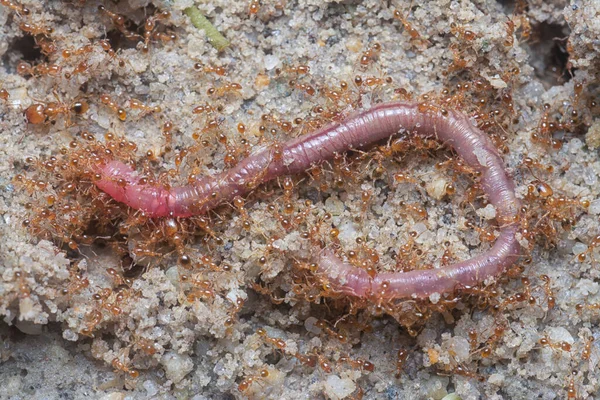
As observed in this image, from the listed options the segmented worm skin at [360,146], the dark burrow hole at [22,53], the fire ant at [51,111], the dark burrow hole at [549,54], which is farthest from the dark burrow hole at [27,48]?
the dark burrow hole at [549,54]

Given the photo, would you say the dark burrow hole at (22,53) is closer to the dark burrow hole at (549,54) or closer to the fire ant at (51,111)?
the fire ant at (51,111)

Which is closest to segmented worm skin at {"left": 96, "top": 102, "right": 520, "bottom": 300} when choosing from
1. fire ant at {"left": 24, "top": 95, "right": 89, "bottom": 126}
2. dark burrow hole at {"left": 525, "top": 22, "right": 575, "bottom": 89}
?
fire ant at {"left": 24, "top": 95, "right": 89, "bottom": 126}

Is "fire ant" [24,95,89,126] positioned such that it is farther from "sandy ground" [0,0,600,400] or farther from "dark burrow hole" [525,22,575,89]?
"dark burrow hole" [525,22,575,89]

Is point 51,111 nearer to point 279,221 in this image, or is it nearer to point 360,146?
point 279,221

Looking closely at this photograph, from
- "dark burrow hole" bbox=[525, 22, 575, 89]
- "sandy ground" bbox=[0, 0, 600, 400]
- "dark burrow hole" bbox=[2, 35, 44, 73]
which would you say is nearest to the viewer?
"sandy ground" bbox=[0, 0, 600, 400]

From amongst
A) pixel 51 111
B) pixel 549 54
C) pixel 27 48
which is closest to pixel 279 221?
pixel 51 111

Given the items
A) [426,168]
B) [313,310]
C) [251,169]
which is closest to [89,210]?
[251,169]
